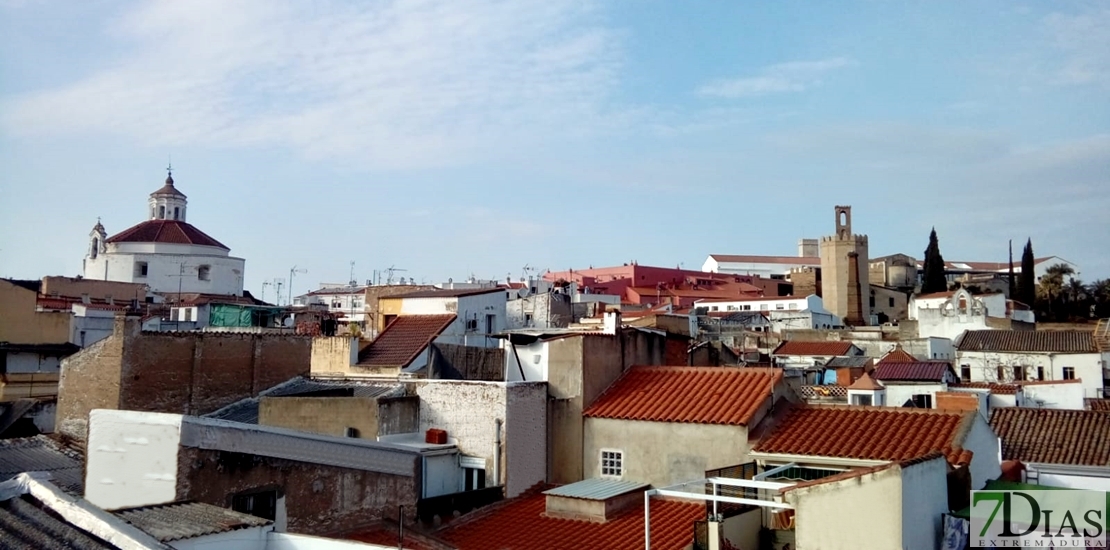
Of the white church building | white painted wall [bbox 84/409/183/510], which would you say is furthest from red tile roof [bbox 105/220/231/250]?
white painted wall [bbox 84/409/183/510]

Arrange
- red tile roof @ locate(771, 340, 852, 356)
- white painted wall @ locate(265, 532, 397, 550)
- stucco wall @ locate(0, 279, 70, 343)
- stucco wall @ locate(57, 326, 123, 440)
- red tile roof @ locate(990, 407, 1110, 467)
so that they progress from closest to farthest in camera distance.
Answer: white painted wall @ locate(265, 532, 397, 550), red tile roof @ locate(990, 407, 1110, 467), stucco wall @ locate(57, 326, 123, 440), stucco wall @ locate(0, 279, 70, 343), red tile roof @ locate(771, 340, 852, 356)

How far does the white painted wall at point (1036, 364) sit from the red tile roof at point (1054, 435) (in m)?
16.3

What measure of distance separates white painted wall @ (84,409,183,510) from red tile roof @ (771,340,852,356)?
124 ft

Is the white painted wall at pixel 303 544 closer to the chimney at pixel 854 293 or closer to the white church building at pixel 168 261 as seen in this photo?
the white church building at pixel 168 261

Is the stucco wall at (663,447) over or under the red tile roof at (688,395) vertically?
under

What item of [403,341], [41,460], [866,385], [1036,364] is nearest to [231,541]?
[403,341]

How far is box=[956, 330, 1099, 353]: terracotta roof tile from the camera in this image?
3953cm

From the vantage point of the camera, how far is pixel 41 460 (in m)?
21.0

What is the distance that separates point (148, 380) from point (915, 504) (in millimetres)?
19584

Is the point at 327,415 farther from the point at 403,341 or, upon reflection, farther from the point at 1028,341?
the point at 1028,341

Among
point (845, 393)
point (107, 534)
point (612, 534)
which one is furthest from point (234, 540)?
point (845, 393)

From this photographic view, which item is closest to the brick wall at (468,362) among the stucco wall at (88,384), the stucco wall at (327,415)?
the stucco wall at (327,415)

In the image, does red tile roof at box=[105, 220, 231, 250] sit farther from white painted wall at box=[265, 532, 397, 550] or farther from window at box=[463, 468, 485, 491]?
white painted wall at box=[265, 532, 397, 550]

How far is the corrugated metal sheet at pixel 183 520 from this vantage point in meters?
8.26
